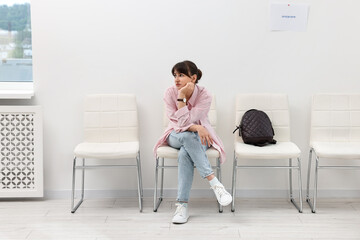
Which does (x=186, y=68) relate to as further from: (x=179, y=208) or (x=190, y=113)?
(x=179, y=208)

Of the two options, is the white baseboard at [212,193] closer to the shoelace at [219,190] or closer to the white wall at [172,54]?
the white wall at [172,54]

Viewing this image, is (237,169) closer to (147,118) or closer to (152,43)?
(147,118)

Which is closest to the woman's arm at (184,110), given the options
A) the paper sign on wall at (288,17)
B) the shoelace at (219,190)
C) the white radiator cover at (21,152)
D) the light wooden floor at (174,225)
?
the shoelace at (219,190)

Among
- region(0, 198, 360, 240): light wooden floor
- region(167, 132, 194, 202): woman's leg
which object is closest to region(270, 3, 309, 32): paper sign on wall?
region(167, 132, 194, 202): woman's leg

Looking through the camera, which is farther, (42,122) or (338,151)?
(42,122)

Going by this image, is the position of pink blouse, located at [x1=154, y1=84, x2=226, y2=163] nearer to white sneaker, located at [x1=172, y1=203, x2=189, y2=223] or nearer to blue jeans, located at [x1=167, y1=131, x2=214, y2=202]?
blue jeans, located at [x1=167, y1=131, x2=214, y2=202]

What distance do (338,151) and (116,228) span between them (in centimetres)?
156

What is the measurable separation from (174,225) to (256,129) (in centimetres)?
88

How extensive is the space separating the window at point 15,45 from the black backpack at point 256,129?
1.72 meters

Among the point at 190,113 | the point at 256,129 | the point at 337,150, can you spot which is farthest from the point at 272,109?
the point at 190,113

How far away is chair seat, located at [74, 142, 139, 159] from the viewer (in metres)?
3.06

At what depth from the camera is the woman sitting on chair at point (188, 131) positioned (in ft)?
9.79

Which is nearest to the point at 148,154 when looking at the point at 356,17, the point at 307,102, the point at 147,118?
the point at 147,118

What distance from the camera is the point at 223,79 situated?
344 cm
